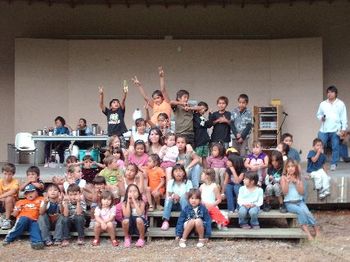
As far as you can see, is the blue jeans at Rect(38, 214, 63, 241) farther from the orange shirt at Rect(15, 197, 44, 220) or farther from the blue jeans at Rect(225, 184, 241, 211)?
the blue jeans at Rect(225, 184, 241, 211)

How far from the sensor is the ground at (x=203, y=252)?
714cm

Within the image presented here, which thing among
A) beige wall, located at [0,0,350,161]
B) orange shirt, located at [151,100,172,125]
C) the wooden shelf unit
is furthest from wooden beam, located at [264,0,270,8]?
orange shirt, located at [151,100,172,125]

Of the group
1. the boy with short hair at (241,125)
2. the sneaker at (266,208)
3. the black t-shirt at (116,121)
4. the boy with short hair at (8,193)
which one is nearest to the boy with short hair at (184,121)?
the boy with short hair at (241,125)

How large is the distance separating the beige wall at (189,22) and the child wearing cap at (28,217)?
6107mm

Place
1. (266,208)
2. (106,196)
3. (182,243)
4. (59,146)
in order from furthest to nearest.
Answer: (59,146)
(266,208)
(106,196)
(182,243)

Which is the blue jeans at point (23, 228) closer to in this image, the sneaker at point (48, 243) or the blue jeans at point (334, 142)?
the sneaker at point (48, 243)

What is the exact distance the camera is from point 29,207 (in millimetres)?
7895

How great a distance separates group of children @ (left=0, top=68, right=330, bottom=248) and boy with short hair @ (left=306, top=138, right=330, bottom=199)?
0.05 ft

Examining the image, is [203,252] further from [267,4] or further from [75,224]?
[267,4]

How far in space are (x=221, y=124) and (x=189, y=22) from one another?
4682mm

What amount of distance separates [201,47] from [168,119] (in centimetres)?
429

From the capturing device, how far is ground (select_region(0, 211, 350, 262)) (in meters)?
7.14

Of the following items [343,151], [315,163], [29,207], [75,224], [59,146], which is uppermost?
[59,146]

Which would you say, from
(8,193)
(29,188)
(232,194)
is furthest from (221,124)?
(8,193)
